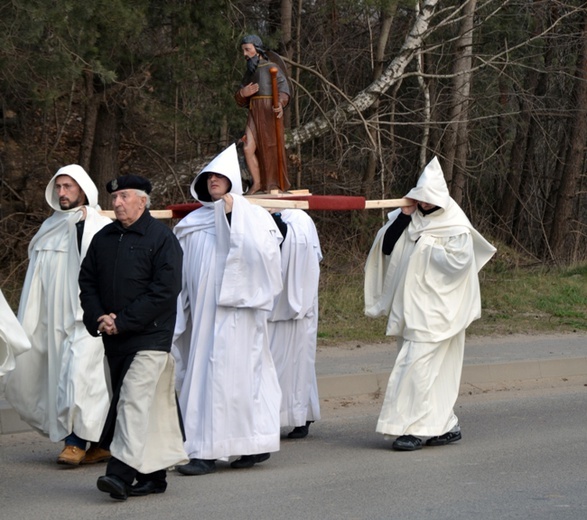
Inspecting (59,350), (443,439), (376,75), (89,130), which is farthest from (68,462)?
(376,75)

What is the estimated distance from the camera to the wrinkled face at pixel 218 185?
798 cm

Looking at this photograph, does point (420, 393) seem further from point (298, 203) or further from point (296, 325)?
point (298, 203)

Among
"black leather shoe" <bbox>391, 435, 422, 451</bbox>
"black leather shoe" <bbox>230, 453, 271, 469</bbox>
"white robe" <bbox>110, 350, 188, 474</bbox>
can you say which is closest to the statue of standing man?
"black leather shoe" <bbox>391, 435, 422, 451</bbox>

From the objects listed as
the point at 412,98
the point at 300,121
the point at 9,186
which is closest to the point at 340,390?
the point at 9,186

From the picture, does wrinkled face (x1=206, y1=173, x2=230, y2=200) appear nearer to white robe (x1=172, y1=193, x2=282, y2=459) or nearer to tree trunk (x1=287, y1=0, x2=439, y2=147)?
white robe (x1=172, y1=193, x2=282, y2=459)

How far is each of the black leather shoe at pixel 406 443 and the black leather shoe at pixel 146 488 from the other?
2081 mm

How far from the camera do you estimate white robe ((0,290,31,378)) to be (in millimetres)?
6949

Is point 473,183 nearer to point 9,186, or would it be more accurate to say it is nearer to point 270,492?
point 9,186

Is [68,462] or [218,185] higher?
[218,185]

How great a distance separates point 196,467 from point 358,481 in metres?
1.06

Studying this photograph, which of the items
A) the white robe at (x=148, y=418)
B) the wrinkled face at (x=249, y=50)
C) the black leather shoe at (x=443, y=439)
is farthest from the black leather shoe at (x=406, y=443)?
the wrinkled face at (x=249, y=50)

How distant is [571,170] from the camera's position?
26.0 meters

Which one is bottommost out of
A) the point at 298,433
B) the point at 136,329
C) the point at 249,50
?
the point at 298,433

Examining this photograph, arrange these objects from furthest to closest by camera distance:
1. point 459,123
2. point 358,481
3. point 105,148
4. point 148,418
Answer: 1. point 459,123
2. point 105,148
3. point 358,481
4. point 148,418
